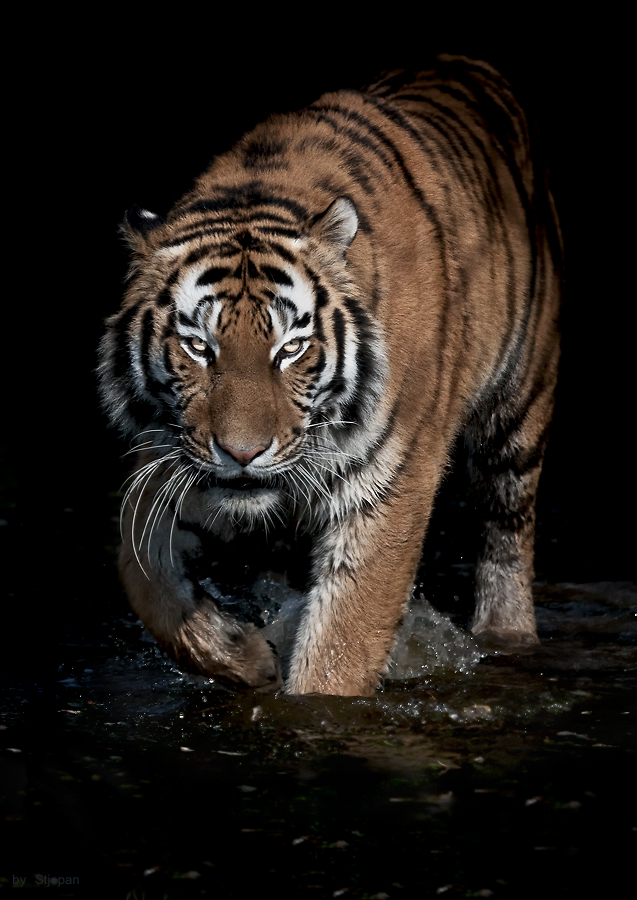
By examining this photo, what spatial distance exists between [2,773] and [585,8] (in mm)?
6591

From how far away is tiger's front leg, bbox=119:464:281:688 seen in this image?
301 cm


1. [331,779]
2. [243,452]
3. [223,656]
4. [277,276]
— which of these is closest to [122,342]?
[277,276]

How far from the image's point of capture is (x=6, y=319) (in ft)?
28.5

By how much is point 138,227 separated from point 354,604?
0.93 metres

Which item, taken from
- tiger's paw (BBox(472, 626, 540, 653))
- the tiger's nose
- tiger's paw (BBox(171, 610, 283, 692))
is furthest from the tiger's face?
tiger's paw (BBox(472, 626, 540, 653))

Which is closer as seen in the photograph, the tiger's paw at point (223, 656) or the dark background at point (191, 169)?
the tiger's paw at point (223, 656)

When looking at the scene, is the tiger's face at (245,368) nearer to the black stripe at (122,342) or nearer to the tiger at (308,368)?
the tiger at (308,368)

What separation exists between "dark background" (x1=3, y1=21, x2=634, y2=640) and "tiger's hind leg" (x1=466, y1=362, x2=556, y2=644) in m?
1.34

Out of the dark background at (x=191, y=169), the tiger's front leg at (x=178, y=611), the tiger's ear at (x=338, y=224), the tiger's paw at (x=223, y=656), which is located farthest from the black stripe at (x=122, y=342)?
the dark background at (x=191, y=169)

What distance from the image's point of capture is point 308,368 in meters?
2.72

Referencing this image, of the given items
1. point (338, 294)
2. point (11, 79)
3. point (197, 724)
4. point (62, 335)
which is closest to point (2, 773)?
point (197, 724)

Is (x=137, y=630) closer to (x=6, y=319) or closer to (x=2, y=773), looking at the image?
(x=2, y=773)

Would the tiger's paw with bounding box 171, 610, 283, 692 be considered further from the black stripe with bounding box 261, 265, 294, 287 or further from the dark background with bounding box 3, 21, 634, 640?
the dark background with bounding box 3, 21, 634, 640

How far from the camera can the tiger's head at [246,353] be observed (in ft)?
8.60
